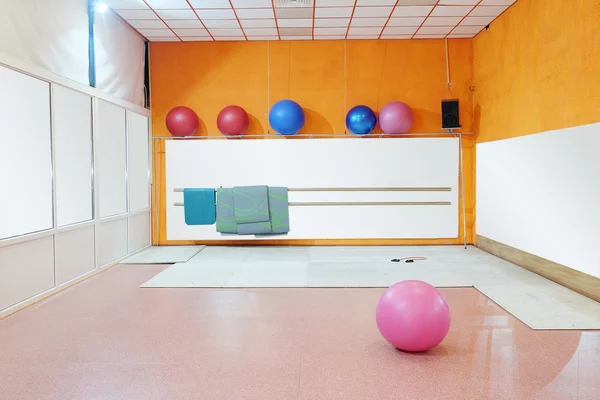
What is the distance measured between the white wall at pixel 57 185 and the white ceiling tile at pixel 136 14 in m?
1.04

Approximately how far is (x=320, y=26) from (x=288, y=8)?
29.4 inches

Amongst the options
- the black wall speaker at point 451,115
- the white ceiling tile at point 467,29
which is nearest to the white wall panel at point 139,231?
the black wall speaker at point 451,115

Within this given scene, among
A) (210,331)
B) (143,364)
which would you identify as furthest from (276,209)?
(143,364)

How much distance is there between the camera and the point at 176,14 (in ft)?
17.8

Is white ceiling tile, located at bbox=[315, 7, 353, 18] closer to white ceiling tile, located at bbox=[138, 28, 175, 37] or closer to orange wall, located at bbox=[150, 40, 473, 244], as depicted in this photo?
orange wall, located at bbox=[150, 40, 473, 244]

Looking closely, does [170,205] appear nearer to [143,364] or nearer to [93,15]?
[93,15]

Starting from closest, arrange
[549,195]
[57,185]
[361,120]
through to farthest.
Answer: [57,185] < [549,195] < [361,120]

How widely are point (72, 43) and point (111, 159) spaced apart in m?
1.35

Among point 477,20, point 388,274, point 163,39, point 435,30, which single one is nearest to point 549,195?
point 388,274

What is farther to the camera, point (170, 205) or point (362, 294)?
point (170, 205)

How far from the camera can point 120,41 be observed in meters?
5.57

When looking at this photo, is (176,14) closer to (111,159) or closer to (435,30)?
(111,159)

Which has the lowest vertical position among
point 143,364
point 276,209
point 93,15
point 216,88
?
point 143,364

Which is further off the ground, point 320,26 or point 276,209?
point 320,26
